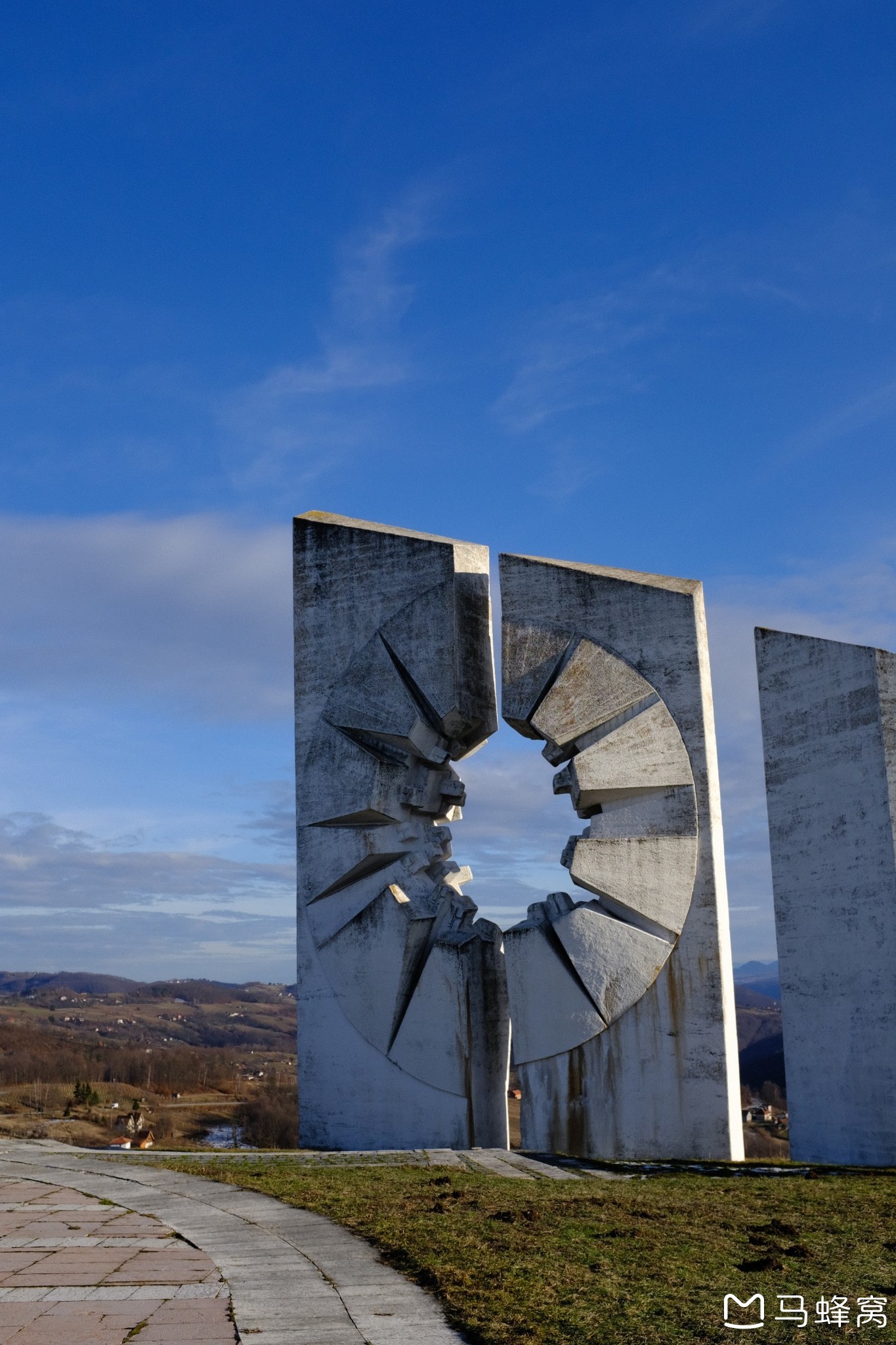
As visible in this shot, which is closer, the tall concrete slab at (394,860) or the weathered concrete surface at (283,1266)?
the weathered concrete surface at (283,1266)

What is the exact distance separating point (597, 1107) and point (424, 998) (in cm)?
186

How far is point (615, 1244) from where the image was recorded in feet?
19.1

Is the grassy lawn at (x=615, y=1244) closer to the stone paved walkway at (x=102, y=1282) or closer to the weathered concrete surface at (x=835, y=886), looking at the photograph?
the stone paved walkway at (x=102, y=1282)

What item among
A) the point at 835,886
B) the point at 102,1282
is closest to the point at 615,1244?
the point at 102,1282

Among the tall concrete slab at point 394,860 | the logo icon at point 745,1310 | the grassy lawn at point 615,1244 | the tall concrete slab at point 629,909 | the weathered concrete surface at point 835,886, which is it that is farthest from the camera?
the tall concrete slab at point 394,860

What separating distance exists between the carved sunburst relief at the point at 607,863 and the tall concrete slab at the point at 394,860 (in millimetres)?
774

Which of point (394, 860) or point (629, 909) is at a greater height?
point (394, 860)

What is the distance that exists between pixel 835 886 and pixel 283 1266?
6030 mm

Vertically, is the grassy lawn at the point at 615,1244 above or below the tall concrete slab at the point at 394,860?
below

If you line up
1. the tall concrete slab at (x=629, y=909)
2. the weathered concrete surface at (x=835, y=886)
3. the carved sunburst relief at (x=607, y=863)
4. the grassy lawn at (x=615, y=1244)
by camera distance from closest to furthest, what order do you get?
1. the grassy lawn at (x=615, y=1244)
2. the weathered concrete surface at (x=835, y=886)
3. the tall concrete slab at (x=629, y=909)
4. the carved sunburst relief at (x=607, y=863)

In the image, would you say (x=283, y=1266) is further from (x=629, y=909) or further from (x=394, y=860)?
(x=394, y=860)

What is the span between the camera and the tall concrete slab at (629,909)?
10.6 meters

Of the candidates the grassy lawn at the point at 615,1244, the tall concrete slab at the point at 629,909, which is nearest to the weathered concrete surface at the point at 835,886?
the tall concrete slab at the point at 629,909

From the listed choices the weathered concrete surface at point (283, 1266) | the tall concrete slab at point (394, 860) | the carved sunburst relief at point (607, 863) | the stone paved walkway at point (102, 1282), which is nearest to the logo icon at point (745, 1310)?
the weathered concrete surface at point (283, 1266)
